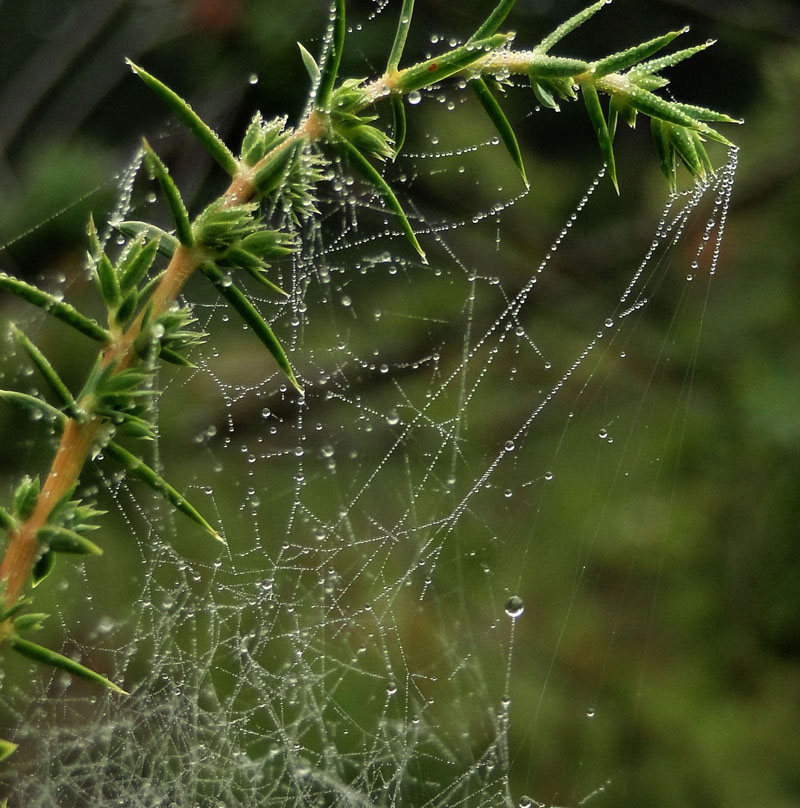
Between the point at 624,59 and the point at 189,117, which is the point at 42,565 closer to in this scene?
the point at 189,117

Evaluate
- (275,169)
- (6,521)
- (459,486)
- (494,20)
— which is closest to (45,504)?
(6,521)

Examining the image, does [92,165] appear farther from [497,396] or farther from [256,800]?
[256,800]

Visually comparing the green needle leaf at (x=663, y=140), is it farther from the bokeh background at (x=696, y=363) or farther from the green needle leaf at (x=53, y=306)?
the bokeh background at (x=696, y=363)

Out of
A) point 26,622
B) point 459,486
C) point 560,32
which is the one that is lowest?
point 459,486

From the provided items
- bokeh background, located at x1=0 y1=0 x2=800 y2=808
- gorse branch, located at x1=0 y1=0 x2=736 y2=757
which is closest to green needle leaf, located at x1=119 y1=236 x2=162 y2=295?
gorse branch, located at x1=0 y1=0 x2=736 y2=757

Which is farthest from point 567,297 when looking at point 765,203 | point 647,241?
point 765,203

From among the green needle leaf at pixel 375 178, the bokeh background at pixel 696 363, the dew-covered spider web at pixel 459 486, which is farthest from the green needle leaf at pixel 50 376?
the bokeh background at pixel 696 363

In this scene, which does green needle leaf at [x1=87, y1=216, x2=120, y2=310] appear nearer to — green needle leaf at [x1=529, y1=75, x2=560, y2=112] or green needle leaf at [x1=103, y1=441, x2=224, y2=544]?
green needle leaf at [x1=103, y1=441, x2=224, y2=544]
